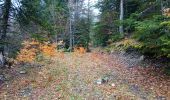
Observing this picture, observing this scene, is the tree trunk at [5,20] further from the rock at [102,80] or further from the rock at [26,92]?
the rock at [102,80]

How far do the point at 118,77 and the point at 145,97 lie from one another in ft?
11.7

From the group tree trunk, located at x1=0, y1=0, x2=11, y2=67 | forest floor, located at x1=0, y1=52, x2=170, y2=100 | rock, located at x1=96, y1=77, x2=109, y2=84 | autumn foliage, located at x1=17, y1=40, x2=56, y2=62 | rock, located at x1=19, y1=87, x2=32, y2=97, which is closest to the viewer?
forest floor, located at x1=0, y1=52, x2=170, y2=100

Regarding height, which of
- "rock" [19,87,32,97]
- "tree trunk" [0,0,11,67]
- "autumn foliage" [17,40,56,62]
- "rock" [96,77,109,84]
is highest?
"tree trunk" [0,0,11,67]

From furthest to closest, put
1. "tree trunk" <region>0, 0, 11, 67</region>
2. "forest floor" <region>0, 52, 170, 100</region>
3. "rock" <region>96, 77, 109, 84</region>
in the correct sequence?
1. "tree trunk" <region>0, 0, 11, 67</region>
2. "rock" <region>96, 77, 109, 84</region>
3. "forest floor" <region>0, 52, 170, 100</region>

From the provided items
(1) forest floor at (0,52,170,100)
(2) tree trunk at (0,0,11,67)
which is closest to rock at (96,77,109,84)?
(1) forest floor at (0,52,170,100)

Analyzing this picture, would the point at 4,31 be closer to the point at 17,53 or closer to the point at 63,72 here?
the point at 17,53

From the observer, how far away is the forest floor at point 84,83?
12000mm

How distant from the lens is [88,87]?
1322 centimetres

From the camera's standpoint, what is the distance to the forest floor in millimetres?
12000

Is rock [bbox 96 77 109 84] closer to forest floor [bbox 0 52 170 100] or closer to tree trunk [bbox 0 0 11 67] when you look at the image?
forest floor [bbox 0 52 170 100]

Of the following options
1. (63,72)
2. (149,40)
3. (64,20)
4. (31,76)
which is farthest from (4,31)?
(64,20)

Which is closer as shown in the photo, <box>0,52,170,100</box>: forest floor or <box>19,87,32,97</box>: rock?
<box>0,52,170,100</box>: forest floor

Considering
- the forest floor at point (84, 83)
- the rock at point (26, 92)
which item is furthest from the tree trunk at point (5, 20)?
the rock at point (26, 92)

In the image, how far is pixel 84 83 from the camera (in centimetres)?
1397
